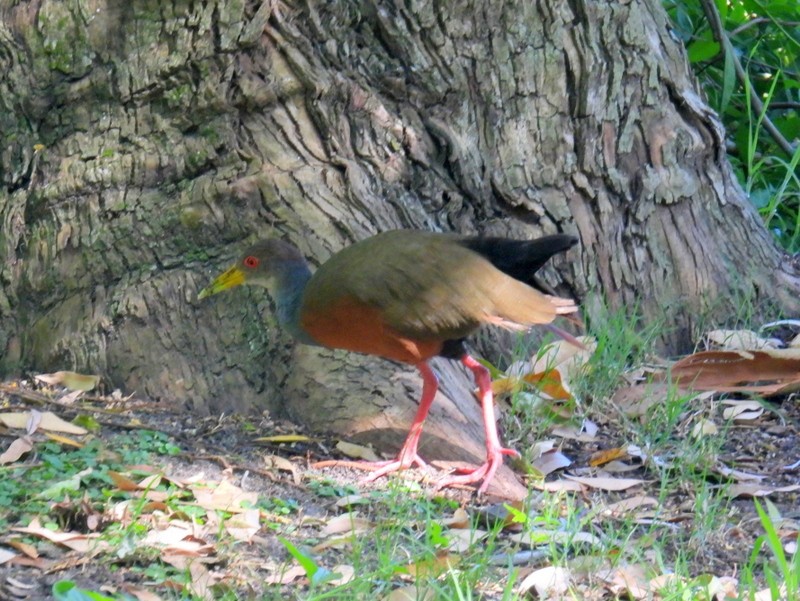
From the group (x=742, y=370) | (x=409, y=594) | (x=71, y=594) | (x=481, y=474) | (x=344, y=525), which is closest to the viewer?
(x=71, y=594)

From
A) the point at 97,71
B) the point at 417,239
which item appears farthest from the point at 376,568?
the point at 97,71

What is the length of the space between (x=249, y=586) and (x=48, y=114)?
9.04ft

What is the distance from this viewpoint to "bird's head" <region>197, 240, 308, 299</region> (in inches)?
184

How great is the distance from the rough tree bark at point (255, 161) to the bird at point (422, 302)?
0.28m

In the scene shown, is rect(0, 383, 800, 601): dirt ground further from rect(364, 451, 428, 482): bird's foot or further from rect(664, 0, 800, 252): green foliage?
rect(664, 0, 800, 252): green foliage

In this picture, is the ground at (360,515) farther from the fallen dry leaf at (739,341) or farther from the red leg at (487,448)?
the fallen dry leaf at (739,341)

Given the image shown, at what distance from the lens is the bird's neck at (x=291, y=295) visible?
459cm

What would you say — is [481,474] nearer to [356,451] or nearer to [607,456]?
[356,451]

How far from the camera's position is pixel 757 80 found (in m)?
8.32

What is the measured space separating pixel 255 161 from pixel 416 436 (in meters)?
1.43

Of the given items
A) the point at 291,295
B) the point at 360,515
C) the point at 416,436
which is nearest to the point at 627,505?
the point at 416,436

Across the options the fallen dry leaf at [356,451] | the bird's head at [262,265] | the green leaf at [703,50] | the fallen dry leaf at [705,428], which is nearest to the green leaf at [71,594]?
the fallen dry leaf at [356,451]

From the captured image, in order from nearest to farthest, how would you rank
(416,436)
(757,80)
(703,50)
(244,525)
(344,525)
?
(244,525), (344,525), (416,436), (703,50), (757,80)

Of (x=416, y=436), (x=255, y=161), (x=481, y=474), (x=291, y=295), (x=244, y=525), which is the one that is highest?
(x=255, y=161)
